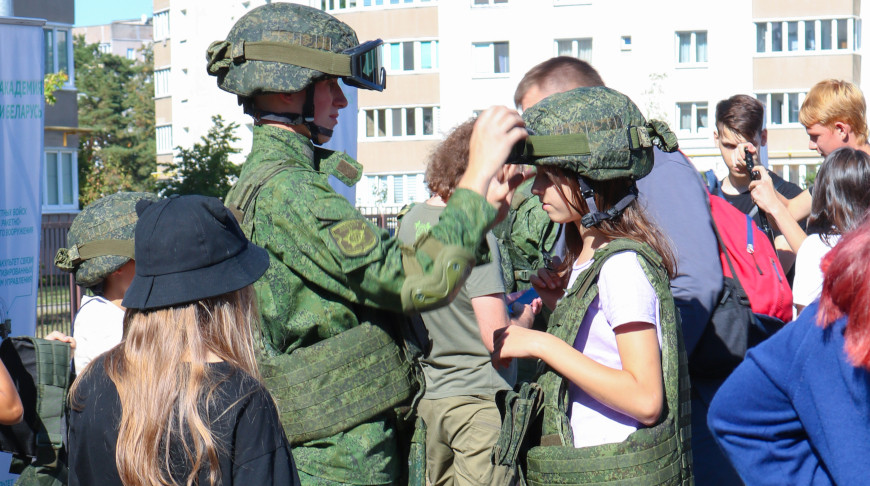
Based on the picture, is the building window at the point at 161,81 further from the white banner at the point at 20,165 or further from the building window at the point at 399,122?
the white banner at the point at 20,165

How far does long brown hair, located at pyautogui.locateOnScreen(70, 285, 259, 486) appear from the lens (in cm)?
196

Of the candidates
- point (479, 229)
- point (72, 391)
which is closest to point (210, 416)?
point (72, 391)

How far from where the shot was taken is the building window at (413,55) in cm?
Answer: 4206

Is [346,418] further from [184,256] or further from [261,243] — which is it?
[184,256]

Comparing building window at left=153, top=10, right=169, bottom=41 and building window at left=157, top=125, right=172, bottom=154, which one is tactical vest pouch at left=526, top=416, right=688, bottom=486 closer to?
building window at left=157, top=125, right=172, bottom=154

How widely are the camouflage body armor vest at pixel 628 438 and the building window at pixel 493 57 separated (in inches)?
1523

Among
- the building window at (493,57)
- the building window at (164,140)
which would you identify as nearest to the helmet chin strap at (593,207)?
the building window at (493,57)

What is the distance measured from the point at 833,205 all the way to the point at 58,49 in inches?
1256

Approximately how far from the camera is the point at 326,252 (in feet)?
8.16

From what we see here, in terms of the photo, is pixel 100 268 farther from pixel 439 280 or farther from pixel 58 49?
pixel 58 49

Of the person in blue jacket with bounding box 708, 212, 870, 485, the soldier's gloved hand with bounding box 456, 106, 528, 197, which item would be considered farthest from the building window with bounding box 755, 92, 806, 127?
the person in blue jacket with bounding box 708, 212, 870, 485

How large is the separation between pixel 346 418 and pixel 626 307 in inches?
34.3

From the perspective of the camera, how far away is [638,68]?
38938 mm

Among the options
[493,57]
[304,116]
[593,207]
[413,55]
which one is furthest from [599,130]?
[413,55]
